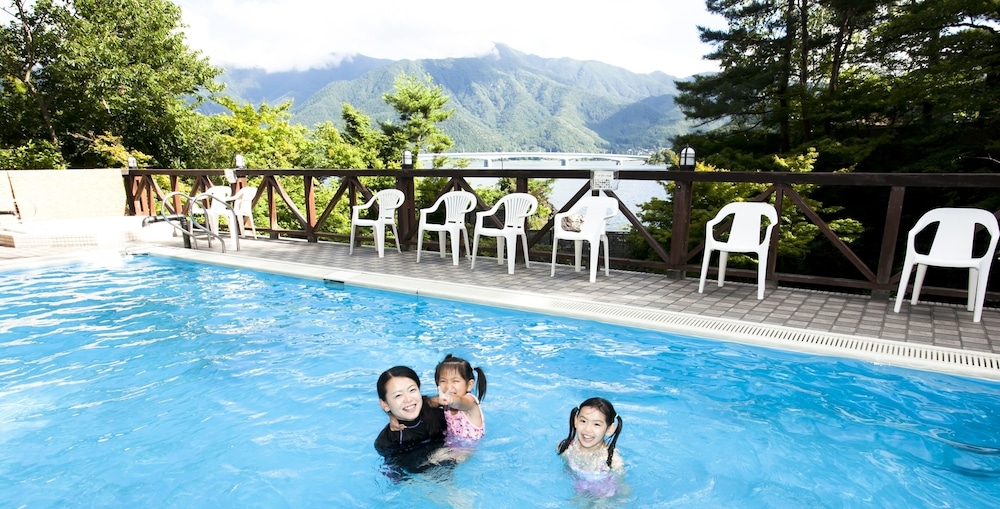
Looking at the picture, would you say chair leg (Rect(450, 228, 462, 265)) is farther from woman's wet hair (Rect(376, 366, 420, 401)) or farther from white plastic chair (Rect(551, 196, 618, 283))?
woman's wet hair (Rect(376, 366, 420, 401))

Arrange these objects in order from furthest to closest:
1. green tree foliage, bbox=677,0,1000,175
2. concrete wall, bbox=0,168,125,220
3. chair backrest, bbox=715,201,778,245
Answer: green tree foliage, bbox=677,0,1000,175, concrete wall, bbox=0,168,125,220, chair backrest, bbox=715,201,778,245

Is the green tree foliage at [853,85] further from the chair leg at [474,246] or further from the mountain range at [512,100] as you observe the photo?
the chair leg at [474,246]

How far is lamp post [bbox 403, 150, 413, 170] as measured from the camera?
7012 millimetres

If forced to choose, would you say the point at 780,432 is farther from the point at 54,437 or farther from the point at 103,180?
the point at 103,180

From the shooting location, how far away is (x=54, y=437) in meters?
2.86

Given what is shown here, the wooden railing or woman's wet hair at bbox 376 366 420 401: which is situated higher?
the wooden railing

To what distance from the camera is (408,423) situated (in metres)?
2.33

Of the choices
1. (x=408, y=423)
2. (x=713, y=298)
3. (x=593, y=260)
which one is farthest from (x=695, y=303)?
(x=408, y=423)

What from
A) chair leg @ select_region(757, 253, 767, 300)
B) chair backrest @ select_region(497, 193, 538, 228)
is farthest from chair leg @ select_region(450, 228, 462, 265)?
chair leg @ select_region(757, 253, 767, 300)

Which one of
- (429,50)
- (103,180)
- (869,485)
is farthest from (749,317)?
(429,50)

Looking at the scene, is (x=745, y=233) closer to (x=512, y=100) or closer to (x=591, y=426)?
(x=591, y=426)

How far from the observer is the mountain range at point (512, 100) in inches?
2067

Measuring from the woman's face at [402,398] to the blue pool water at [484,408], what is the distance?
0.38m

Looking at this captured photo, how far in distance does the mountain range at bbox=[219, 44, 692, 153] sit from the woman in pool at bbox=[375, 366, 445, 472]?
16.9 meters
